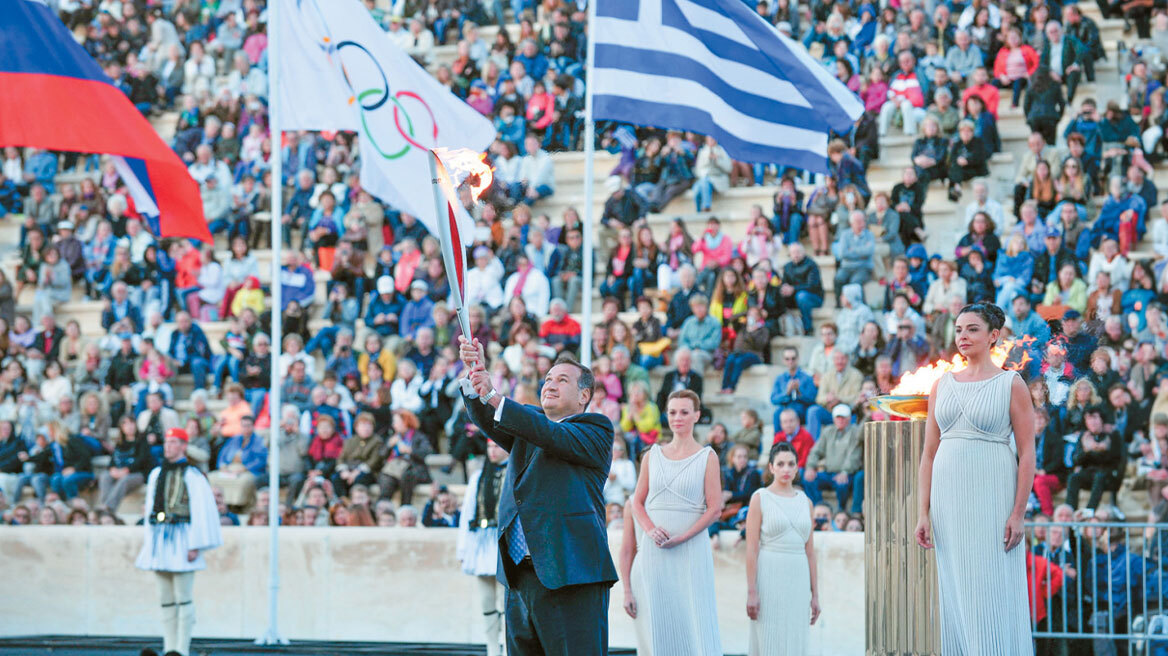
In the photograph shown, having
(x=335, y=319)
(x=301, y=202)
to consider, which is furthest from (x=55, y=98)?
(x=301, y=202)

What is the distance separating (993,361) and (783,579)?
2.61 m

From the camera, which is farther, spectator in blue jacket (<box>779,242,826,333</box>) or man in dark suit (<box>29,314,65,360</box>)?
man in dark suit (<box>29,314,65,360</box>)

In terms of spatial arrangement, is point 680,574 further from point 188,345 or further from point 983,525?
point 188,345

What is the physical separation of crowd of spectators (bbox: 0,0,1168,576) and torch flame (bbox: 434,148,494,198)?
309 inches

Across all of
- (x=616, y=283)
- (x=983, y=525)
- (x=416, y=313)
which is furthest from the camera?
(x=416, y=313)

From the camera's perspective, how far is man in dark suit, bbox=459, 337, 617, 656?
705 centimetres

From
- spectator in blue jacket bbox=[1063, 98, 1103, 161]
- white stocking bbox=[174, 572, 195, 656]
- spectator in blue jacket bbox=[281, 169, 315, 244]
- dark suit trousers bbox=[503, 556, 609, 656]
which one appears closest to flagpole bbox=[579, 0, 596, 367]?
white stocking bbox=[174, 572, 195, 656]

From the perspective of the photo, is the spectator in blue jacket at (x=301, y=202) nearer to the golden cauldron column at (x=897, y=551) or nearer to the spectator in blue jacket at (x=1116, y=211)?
the spectator in blue jacket at (x=1116, y=211)

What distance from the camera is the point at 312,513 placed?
16.7 m

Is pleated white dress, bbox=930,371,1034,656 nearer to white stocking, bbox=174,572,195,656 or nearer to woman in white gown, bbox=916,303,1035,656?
woman in white gown, bbox=916,303,1035,656

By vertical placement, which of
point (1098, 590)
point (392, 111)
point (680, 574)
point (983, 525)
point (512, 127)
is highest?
point (512, 127)

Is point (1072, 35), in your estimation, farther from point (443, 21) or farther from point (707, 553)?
point (707, 553)

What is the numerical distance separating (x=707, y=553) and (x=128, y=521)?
10589mm

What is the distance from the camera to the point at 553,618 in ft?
23.2
